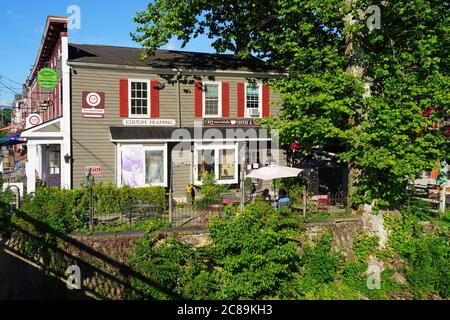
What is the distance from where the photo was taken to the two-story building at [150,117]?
1608cm

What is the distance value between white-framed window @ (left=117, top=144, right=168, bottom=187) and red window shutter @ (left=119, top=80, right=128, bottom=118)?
151 centimetres

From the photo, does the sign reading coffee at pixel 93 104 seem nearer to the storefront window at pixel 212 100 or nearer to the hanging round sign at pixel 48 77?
the hanging round sign at pixel 48 77

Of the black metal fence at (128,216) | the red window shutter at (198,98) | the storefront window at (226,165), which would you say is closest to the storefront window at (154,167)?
the red window shutter at (198,98)

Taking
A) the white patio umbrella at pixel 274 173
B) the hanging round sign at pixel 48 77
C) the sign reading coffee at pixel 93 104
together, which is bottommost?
the white patio umbrella at pixel 274 173

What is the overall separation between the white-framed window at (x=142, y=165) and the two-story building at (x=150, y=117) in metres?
0.04

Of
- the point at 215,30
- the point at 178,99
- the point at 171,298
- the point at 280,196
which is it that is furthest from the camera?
the point at 215,30

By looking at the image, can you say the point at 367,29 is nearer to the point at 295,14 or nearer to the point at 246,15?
the point at 295,14

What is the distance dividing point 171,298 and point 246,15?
13.4 metres

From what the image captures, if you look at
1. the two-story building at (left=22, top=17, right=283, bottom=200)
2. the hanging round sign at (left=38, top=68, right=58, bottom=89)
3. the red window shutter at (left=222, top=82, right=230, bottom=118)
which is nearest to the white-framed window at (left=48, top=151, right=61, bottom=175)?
the two-story building at (left=22, top=17, right=283, bottom=200)

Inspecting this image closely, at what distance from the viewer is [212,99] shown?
18.4 metres

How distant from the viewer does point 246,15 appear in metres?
18.5

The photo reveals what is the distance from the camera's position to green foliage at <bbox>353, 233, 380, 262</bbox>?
43.1 feet

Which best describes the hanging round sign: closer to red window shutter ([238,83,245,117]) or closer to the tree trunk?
red window shutter ([238,83,245,117])
